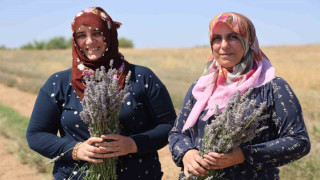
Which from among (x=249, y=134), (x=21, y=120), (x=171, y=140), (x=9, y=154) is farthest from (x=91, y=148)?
(x=21, y=120)

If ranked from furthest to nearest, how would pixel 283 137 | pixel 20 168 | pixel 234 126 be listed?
pixel 20 168, pixel 283 137, pixel 234 126

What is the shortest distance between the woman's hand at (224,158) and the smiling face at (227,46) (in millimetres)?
512

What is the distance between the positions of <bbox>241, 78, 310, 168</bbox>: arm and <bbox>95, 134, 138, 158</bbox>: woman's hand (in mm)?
741

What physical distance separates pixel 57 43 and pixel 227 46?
65.0m

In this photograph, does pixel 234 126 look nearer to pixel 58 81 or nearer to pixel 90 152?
pixel 90 152

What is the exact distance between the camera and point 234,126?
2410 mm

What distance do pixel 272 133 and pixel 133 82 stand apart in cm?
99

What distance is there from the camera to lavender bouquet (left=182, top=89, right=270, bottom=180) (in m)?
2.40

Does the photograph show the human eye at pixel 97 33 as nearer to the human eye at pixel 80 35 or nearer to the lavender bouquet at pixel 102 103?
the human eye at pixel 80 35

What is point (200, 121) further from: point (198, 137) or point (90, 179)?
point (90, 179)

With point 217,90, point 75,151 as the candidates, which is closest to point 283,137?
point 217,90

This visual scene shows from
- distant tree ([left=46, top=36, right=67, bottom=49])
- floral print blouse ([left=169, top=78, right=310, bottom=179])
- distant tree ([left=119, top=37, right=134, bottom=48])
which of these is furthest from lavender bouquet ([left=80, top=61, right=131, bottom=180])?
distant tree ([left=119, top=37, right=134, bottom=48])

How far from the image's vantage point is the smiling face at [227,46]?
2.70m

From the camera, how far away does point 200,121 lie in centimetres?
279
